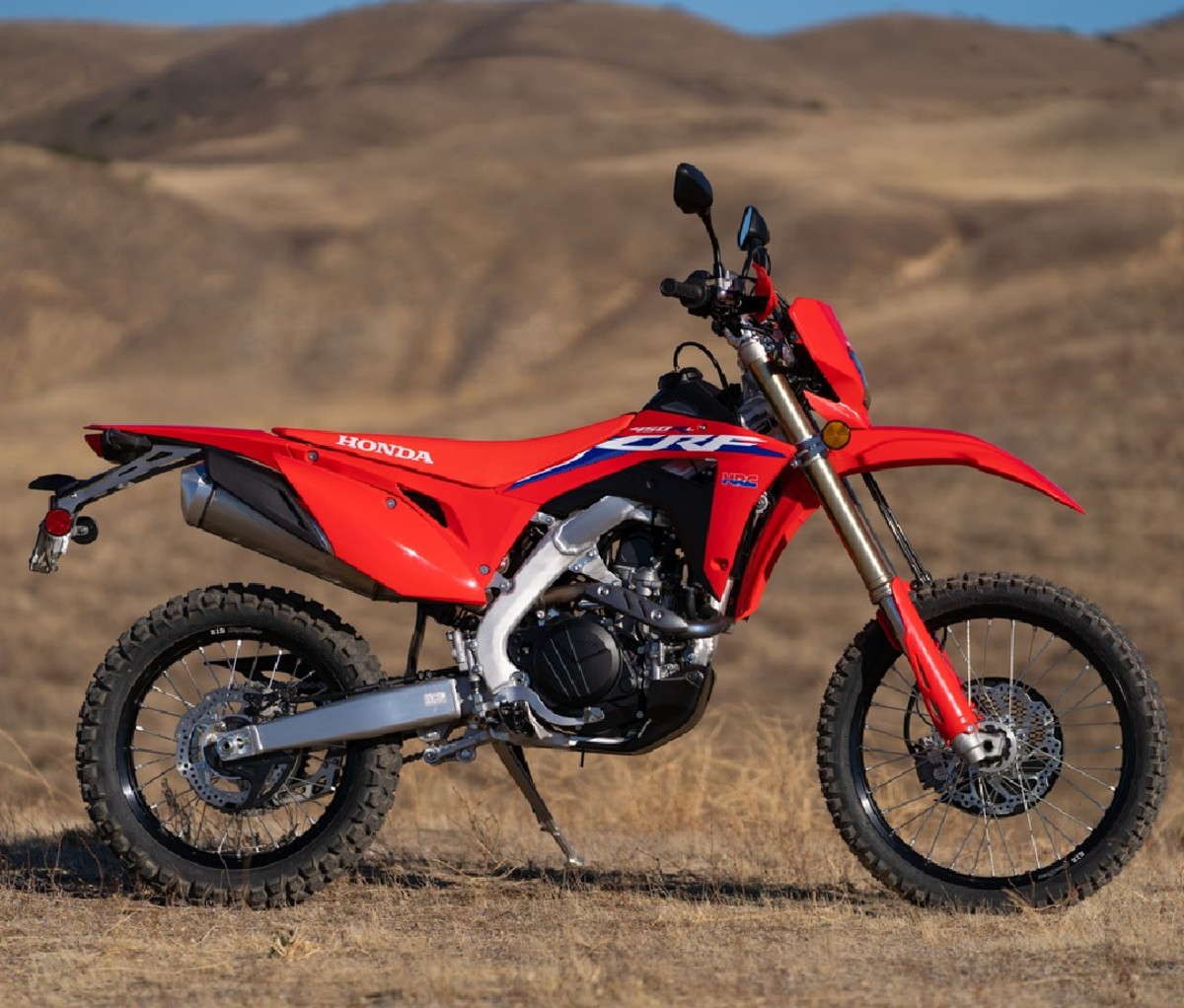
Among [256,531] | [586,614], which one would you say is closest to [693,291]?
[586,614]

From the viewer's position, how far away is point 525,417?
24656 mm

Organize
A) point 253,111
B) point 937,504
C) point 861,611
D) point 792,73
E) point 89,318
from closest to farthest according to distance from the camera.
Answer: point 861,611 < point 937,504 < point 89,318 < point 253,111 < point 792,73

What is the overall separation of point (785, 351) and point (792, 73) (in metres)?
104

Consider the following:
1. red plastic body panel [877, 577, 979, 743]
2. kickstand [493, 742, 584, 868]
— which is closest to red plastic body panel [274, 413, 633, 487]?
kickstand [493, 742, 584, 868]

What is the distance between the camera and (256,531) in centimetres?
554

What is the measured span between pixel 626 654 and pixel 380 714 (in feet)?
2.46

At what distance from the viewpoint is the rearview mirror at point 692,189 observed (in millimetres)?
5121

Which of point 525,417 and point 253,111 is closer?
point 525,417

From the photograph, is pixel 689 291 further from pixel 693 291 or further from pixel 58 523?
pixel 58 523

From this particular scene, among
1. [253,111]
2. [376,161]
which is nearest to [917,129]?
[376,161]

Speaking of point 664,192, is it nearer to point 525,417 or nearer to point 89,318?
point 89,318

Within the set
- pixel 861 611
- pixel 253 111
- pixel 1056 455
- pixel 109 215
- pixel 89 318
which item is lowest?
pixel 861 611

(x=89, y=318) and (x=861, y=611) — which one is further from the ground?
(x=89, y=318)

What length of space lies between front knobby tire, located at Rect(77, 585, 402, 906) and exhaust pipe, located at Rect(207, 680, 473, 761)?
0.10 metres
